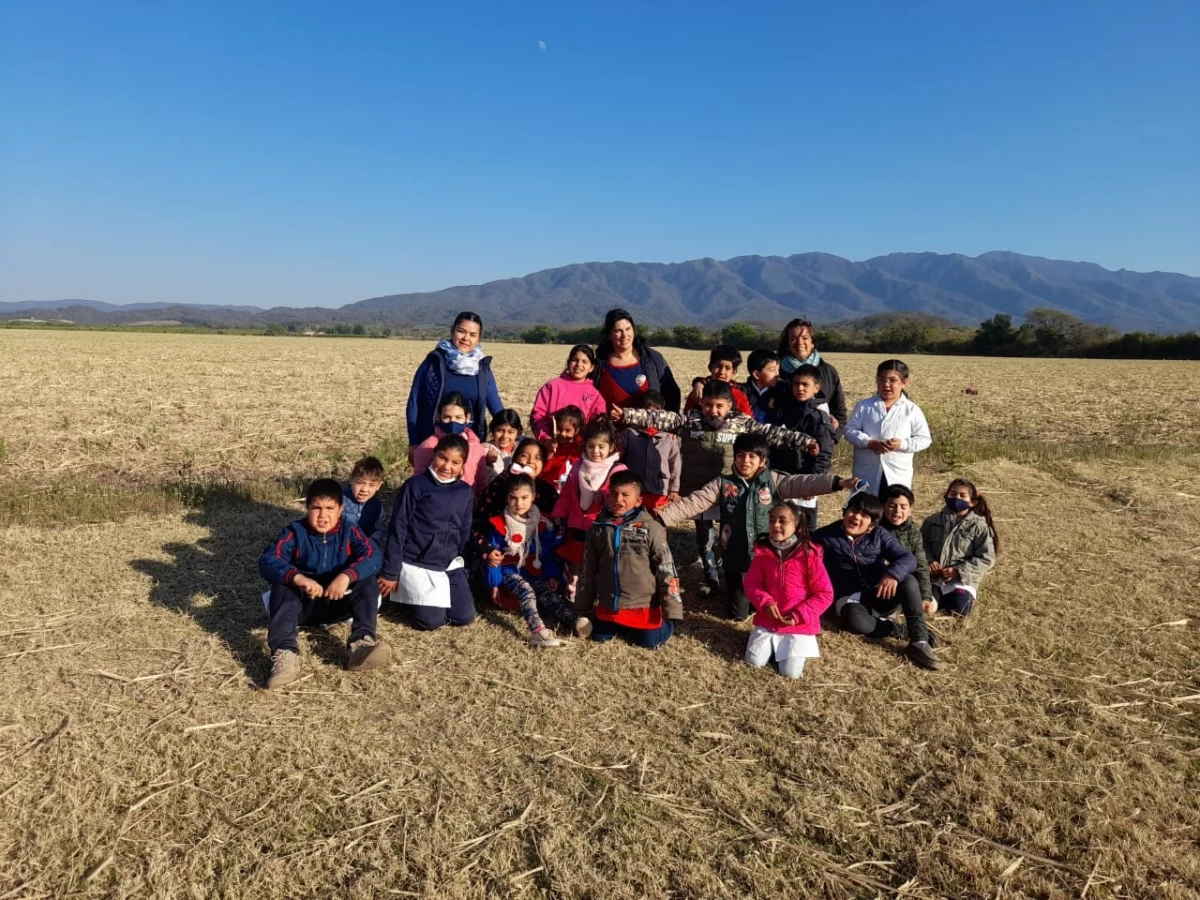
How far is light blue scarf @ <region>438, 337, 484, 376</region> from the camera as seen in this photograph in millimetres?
6309

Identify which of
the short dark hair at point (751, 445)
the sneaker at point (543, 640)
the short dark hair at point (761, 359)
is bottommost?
the sneaker at point (543, 640)

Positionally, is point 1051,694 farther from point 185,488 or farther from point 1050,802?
point 185,488

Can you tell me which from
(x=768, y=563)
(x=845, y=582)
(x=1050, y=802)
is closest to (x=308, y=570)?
(x=768, y=563)

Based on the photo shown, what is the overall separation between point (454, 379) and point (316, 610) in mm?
2315

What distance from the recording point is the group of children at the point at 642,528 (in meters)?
4.86

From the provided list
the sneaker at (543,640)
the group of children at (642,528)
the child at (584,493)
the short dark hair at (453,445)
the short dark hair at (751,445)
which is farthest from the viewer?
the child at (584,493)

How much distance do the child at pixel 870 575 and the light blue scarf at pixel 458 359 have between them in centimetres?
319

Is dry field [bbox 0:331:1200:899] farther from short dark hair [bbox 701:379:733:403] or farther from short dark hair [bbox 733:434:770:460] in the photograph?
short dark hair [bbox 701:379:733:403]

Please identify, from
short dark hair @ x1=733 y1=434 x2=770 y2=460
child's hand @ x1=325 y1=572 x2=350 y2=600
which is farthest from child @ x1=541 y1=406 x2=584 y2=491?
child's hand @ x1=325 y1=572 x2=350 y2=600

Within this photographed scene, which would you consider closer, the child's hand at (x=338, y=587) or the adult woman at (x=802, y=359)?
the child's hand at (x=338, y=587)

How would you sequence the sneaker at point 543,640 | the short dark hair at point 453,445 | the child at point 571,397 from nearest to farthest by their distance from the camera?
the sneaker at point 543,640
the short dark hair at point 453,445
the child at point 571,397

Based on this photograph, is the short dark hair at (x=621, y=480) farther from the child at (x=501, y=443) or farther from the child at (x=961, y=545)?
the child at (x=961, y=545)

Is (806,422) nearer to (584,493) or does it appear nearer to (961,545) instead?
(961,545)

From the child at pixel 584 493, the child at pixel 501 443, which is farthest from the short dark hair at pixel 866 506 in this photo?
the child at pixel 501 443
